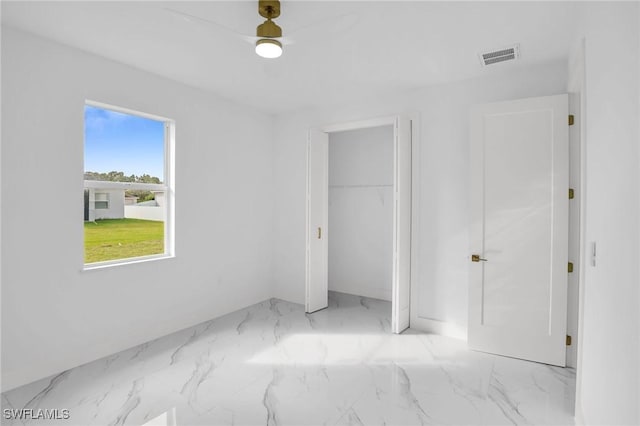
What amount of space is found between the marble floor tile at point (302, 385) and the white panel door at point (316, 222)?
809 millimetres

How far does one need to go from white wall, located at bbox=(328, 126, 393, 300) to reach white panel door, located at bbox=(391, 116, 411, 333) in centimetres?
127

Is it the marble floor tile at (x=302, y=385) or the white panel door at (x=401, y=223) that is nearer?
the marble floor tile at (x=302, y=385)

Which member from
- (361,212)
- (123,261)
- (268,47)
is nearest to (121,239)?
(123,261)

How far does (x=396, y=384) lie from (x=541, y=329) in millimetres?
1348

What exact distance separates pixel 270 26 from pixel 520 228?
2522mm

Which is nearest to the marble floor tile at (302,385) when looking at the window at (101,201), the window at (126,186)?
the window at (126,186)

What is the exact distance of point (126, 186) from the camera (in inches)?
133

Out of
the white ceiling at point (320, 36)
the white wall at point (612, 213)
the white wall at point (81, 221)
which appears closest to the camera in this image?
the white wall at point (612, 213)

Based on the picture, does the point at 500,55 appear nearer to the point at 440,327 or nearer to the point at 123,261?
the point at 440,327

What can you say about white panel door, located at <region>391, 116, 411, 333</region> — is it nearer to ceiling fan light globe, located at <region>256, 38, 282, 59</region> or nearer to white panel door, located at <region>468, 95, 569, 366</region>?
white panel door, located at <region>468, 95, 569, 366</region>

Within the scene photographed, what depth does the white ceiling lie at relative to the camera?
2303 mm

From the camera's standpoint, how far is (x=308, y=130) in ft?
14.1

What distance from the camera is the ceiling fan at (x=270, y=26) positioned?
2.21 m

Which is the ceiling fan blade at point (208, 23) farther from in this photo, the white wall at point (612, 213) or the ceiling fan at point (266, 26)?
the white wall at point (612, 213)
